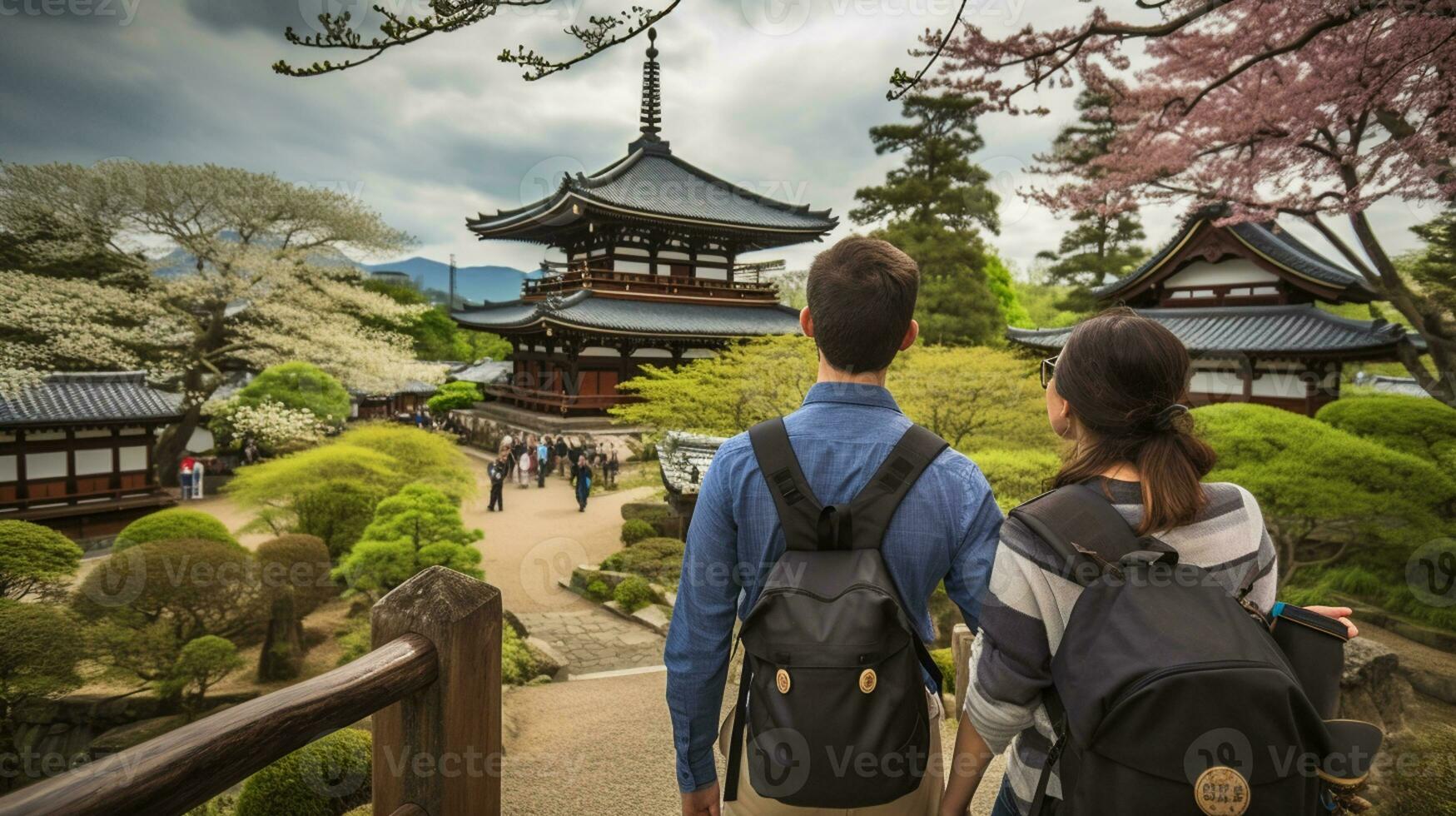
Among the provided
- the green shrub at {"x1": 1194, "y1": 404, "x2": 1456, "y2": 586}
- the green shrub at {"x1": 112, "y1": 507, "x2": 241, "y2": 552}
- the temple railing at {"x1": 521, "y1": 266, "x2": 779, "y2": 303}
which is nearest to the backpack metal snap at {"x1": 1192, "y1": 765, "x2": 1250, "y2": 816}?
the green shrub at {"x1": 1194, "y1": 404, "x2": 1456, "y2": 586}

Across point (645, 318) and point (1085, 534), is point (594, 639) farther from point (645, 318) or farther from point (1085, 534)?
point (645, 318)

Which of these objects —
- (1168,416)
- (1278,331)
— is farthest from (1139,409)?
(1278,331)

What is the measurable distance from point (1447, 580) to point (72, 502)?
21.7m

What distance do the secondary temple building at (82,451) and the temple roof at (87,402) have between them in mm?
12

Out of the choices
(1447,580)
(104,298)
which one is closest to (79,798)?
(1447,580)

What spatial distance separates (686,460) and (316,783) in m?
7.31

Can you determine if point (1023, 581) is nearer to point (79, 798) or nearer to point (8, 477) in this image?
point (79, 798)

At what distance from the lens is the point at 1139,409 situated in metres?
1.39

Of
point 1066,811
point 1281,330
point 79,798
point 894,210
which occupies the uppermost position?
point 894,210

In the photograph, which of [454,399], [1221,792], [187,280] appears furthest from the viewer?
[454,399]

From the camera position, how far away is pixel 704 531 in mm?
1667

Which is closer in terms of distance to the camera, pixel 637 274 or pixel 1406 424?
pixel 1406 424

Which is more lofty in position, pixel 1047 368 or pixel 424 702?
pixel 1047 368

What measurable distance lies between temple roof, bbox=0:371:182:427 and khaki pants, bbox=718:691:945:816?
52.4 feet
